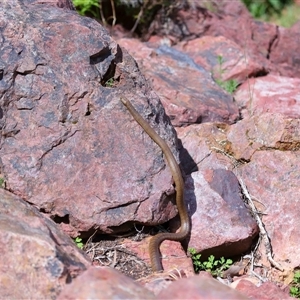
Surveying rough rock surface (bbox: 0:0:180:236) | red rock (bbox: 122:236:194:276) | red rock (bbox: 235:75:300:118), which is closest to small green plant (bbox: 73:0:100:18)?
red rock (bbox: 235:75:300:118)

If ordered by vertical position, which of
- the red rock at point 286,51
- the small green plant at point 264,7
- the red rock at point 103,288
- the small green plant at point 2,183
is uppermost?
the red rock at point 103,288

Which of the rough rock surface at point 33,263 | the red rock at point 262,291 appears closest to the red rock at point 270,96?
the red rock at point 262,291

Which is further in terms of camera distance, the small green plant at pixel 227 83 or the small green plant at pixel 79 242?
the small green plant at pixel 227 83

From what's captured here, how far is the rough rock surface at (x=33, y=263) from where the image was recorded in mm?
3627

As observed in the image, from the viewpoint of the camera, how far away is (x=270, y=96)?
23.6 feet

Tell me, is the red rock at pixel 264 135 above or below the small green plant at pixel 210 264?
above

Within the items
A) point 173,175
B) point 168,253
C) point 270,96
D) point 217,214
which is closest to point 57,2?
point 173,175

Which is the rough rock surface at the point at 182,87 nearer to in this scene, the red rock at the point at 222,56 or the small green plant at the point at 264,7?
the red rock at the point at 222,56

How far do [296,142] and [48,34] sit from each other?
245 centimetres

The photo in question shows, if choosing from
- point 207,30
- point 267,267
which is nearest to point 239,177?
point 267,267

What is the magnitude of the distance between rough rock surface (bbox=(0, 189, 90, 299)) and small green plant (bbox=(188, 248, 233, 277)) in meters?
1.34

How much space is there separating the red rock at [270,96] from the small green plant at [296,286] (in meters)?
2.14

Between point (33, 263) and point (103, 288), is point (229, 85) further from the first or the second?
point (103, 288)

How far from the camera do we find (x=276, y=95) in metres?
7.18
